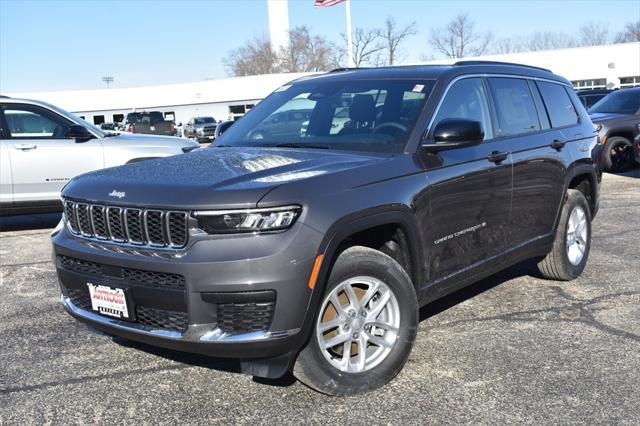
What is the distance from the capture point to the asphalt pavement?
3402mm

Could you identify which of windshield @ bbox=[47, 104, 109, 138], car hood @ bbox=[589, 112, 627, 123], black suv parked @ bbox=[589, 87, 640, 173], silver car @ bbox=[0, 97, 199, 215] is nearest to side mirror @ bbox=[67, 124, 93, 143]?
silver car @ bbox=[0, 97, 199, 215]

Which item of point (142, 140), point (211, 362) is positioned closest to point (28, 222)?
point (142, 140)

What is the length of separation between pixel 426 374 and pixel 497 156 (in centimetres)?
168

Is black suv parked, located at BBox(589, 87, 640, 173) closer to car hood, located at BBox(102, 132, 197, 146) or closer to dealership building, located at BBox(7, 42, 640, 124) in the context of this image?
Answer: car hood, located at BBox(102, 132, 197, 146)

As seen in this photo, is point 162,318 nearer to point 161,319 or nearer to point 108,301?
point 161,319

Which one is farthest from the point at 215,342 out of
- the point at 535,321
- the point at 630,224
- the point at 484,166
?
the point at 630,224

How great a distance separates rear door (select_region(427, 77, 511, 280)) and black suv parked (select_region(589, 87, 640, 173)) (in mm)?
9690

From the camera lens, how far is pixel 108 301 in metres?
3.41

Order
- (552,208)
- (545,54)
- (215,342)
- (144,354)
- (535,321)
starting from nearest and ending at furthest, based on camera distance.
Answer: (215,342), (144,354), (535,321), (552,208), (545,54)

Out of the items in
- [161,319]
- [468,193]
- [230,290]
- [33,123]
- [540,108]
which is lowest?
[161,319]

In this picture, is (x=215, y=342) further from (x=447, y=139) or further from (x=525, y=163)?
(x=525, y=163)

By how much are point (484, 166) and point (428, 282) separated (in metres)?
0.99

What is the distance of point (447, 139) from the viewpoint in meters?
3.96

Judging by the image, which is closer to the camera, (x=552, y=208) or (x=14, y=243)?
(x=552, y=208)
